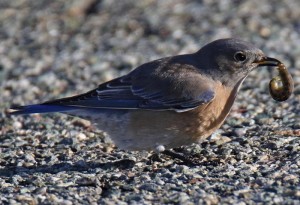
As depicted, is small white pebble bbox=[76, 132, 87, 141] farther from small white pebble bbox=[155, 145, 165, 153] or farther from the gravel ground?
small white pebble bbox=[155, 145, 165, 153]

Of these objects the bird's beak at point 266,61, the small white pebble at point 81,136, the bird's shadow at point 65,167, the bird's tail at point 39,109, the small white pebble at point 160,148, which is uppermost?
the bird's beak at point 266,61

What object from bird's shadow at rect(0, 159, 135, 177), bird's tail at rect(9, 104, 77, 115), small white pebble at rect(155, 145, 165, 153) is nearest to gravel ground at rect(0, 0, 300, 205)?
bird's shadow at rect(0, 159, 135, 177)

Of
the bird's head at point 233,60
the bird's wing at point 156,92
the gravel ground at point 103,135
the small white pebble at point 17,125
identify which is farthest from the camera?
the small white pebble at point 17,125

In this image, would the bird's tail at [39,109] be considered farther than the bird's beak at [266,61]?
No

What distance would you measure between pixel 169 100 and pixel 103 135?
53.5 inches

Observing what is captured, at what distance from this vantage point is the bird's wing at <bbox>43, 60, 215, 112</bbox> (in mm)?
7474

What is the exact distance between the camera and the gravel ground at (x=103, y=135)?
6.67 meters

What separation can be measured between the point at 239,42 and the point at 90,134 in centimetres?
193

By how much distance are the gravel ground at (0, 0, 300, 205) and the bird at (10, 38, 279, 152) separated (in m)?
0.30

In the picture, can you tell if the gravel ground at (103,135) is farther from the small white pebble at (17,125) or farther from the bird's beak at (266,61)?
the bird's beak at (266,61)

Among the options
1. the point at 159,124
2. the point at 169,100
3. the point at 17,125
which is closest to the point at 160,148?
the point at 159,124

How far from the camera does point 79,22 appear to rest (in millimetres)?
12859

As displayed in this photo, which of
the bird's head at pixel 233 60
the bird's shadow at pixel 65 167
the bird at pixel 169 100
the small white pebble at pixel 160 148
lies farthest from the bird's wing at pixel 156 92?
the bird's shadow at pixel 65 167

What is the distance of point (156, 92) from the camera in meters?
7.62
